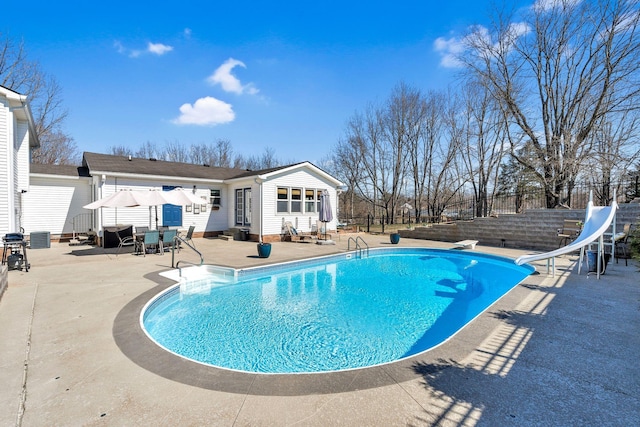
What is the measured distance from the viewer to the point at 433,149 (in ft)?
90.8

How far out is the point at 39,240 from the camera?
1165 centimetres

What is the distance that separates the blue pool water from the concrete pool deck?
925 millimetres

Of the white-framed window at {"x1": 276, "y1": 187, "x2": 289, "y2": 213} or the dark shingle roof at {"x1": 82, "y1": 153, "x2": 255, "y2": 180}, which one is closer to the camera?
the dark shingle roof at {"x1": 82, "y1": 153, "x2": 255, "y2": 180}

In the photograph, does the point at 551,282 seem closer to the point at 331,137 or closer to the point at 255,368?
the point at 255,368

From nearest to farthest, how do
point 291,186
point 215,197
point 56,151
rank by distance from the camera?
point 291,186, point 215,197, point 56,151

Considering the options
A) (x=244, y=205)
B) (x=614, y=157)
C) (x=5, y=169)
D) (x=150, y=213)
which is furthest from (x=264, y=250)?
(x=614, y=157)

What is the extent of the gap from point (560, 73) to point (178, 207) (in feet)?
71.9

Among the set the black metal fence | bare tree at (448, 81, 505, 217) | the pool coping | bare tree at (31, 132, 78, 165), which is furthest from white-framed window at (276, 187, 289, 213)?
bare tree at (31, 132, 78, 165)

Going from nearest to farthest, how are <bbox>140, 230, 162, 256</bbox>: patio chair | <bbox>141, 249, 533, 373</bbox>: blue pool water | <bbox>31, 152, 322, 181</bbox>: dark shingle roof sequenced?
1. <bbox>141, 249, 533, 373</bbox>: blue pool water
2. <bbox>140, 230, 162, 256</bbox>: patio chair
3. <bbox>31, 152, 322, 181</bbox>: dark shingle roof

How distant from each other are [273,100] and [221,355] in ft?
63.4

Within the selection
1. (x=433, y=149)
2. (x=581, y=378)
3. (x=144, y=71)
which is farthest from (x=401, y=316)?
(x=433, y=149)

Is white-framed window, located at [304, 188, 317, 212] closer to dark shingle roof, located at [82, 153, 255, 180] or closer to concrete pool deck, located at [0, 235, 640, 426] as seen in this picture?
dark shingle roof, located at [82, 153, 255, 180]

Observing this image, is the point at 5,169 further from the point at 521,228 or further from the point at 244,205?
the point at 521,228

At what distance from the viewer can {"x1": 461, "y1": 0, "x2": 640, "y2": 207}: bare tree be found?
14492mm
